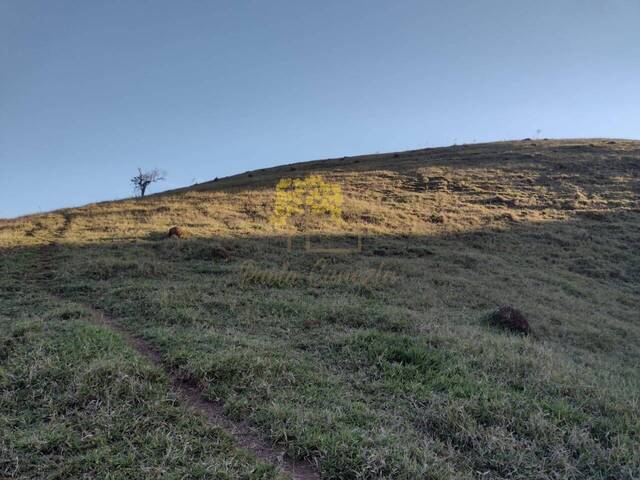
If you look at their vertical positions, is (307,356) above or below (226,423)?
below

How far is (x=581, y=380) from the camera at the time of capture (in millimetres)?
7086

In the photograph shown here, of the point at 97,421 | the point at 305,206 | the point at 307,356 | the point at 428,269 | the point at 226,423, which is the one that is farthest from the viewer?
the point at 305,206

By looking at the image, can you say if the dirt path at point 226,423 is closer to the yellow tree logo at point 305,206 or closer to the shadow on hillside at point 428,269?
the shadow on hillside at point 428,269

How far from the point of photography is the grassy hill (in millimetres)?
4691

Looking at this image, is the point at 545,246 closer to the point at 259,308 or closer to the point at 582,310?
the point at 582,310

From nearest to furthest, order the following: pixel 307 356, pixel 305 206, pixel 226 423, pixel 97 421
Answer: pixel 97 421 < pixel 226 423 < pixel 307 356 < pixel 305 206

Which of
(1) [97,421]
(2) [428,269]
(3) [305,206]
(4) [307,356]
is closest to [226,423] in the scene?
(1) [97,421]

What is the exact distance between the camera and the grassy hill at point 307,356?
15.4 ft

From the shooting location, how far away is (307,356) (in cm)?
749

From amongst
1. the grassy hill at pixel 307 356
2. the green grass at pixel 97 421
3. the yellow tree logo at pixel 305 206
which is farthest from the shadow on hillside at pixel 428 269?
the green grass at pixel 97 421

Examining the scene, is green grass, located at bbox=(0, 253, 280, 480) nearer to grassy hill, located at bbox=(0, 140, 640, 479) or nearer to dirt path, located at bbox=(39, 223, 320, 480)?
grassy hill, located at bbox=(0, 140, 640, 479)

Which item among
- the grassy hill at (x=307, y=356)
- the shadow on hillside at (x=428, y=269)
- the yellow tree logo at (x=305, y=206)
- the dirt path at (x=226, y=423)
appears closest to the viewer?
the dirt path at (x=226, y=423)

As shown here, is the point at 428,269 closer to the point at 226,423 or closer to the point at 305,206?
the point at 305,206

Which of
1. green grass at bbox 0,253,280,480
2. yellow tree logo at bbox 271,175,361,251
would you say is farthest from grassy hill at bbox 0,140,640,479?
yellow tree logo at bbox 271,175,361,251
